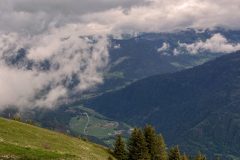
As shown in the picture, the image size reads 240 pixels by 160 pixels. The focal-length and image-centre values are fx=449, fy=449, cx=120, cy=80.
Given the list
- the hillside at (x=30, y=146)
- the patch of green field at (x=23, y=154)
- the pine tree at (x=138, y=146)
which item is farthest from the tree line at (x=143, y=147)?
the patch of green field at (x=23, y=154)

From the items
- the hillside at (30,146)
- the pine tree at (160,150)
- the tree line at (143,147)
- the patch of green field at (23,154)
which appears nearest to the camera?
the patch of green field at (23,154)

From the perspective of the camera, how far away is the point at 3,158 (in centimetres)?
4700

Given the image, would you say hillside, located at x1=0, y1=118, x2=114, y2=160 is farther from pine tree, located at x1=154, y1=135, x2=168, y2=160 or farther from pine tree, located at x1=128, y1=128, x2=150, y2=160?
pine tree, located at x1=154, y1=135, x2=168, y2=160

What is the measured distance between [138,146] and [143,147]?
1101 millimetres

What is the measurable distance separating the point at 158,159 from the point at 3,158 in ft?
180

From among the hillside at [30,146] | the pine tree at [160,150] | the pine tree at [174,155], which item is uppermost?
the hillside at [30,146]

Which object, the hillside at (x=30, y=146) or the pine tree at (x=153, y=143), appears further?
the pine tree at (x=153, y=143)

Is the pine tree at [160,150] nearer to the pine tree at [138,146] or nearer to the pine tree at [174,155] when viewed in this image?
the pine tree at [174,155]

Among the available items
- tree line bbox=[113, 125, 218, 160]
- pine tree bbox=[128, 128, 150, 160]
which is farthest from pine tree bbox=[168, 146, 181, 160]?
pine tree bbox=[128, 128, 150, 160]

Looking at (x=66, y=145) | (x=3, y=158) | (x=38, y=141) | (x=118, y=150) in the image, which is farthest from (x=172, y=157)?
(x=3, y=158)

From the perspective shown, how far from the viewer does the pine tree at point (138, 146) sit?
90.8 meters

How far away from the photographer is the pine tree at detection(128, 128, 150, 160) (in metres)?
90.8

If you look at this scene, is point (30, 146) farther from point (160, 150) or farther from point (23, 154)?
point (160, 150)

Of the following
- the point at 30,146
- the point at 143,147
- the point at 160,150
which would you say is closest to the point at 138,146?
the point at 143,147
